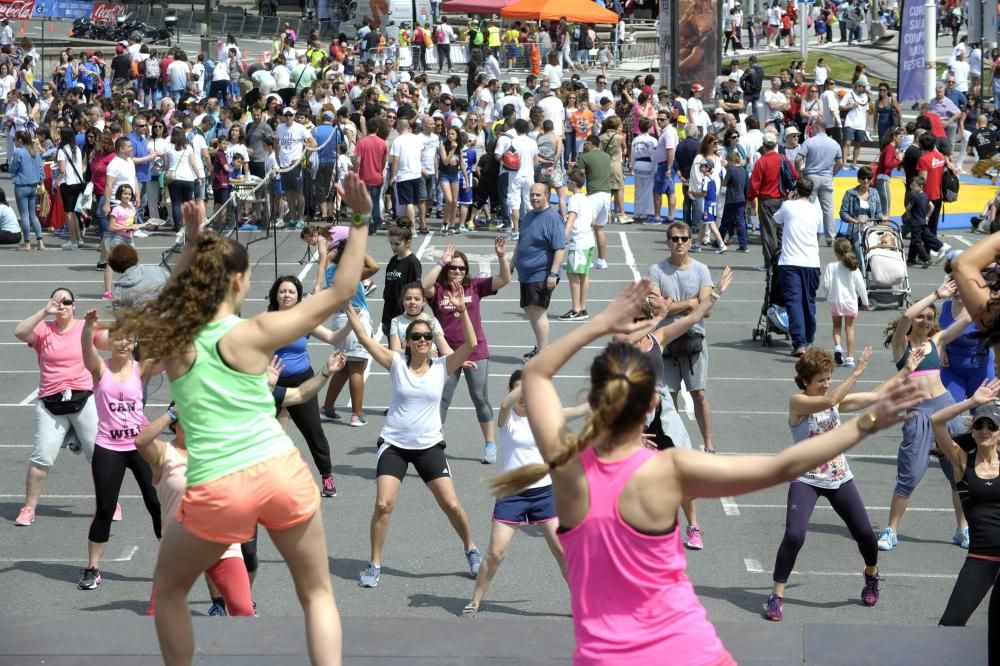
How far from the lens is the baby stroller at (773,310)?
1502 cm

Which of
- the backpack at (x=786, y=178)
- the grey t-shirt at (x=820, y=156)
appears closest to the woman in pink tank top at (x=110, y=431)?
the backpack at (x=786, y=178)

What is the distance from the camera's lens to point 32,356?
51.1 ft

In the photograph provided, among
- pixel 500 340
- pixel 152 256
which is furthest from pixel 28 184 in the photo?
pixel 500 340

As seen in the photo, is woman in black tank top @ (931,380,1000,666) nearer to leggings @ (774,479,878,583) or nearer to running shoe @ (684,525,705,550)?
leggings @ (774,479,878,583)

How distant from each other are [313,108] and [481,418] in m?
15.1

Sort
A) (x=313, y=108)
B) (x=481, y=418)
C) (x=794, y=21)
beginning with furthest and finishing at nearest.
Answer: (x=794, y=21) < (x=313, y=108) < (x=481, y=418)

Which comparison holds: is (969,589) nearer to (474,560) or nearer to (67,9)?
(474,560)

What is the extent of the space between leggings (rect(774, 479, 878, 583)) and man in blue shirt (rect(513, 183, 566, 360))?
241 inches

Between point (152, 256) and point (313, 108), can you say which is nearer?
point (152, 256)

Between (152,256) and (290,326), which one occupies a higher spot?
(290,326)

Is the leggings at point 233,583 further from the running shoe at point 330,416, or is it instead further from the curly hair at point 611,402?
the running shoe at point 330,416

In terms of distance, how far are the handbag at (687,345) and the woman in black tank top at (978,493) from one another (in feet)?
9.60

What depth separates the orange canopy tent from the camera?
118 ft

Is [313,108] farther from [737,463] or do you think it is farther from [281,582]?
[737,463]
